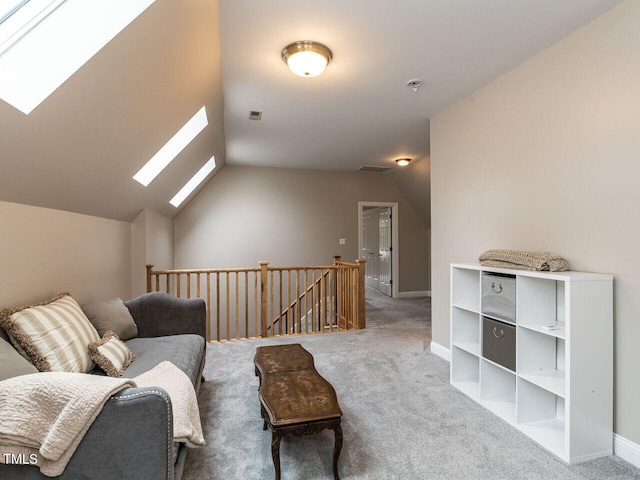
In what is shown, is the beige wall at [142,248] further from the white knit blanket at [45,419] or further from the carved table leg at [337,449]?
the carved table leg at [337,449]

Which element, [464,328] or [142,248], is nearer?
[464,328]

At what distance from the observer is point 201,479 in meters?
1.67

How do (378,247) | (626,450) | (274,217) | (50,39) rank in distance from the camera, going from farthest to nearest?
1. (378,247)
2. (274,217)
3. (626,450)
4. (50,39)

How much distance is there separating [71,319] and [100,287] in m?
1.23

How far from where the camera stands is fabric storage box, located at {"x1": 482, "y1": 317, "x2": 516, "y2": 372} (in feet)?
7.28

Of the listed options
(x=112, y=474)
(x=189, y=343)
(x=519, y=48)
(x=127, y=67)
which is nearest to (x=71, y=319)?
(x=189, y=343)

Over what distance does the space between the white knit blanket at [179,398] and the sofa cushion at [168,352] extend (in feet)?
0.40

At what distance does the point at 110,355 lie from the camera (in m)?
1.88

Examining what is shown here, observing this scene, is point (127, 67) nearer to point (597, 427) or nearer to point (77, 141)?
point (77, 141)

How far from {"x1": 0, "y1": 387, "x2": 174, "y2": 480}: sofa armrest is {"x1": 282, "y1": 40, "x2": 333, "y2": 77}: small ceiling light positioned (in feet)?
7.00

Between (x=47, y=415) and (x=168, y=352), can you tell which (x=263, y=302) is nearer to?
(x=168, y=352)

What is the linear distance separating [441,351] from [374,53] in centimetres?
282

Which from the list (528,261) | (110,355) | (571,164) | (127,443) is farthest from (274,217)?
(127,443)

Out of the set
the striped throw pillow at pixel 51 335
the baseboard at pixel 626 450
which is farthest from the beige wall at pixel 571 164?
the striped throw pillow at pixel 51 335
